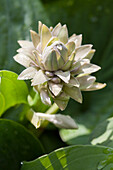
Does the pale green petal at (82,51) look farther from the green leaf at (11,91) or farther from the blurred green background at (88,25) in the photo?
the blurred green background at (88,25)

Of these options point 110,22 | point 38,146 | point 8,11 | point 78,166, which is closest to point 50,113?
point 38,146

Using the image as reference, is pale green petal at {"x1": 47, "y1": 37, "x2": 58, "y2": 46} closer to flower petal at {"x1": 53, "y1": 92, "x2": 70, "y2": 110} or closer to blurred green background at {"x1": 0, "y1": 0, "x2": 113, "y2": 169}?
flower petal at {"x1": 53, "y1": 92, "x2": 70, "y2": 110}

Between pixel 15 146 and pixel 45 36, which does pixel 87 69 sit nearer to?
pixel 45 36

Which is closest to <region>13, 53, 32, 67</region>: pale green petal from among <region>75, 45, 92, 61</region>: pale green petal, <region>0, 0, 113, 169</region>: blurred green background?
<region>75, 45, 92, 61</region>: pale green petal

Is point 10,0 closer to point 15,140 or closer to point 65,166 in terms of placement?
point 15,140

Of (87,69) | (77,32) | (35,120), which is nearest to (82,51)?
(87,69)

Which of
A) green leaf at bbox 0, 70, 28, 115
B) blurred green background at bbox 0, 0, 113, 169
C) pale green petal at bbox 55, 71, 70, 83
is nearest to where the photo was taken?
pale green petal at bbox 55, 71, 70, 83

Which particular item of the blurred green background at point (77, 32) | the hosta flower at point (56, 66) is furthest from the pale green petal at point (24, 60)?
the blurred green background at point (77, 32)
